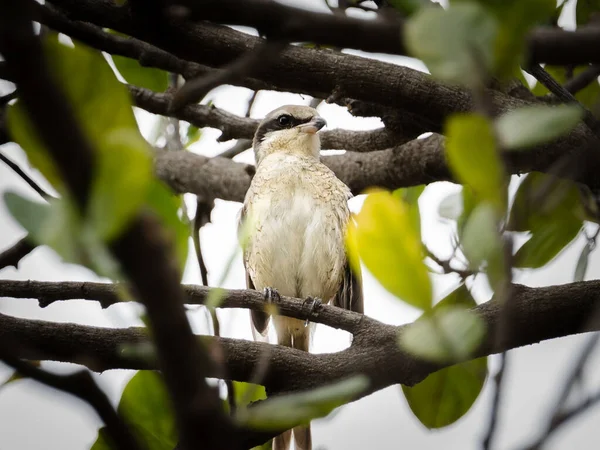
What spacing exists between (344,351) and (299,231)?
207 centimetres

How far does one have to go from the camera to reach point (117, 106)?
3.62 feet

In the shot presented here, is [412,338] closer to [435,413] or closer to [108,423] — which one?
[108,423]

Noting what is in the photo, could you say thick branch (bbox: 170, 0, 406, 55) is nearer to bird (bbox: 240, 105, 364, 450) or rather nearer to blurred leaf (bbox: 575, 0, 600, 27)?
blurred leaf (bbox: 575, 0, 600, 27)

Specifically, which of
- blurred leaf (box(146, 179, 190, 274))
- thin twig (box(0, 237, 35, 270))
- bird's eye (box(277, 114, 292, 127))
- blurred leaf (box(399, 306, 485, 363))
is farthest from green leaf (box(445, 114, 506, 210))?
bird's eye (box(277, 114, 292, 127))

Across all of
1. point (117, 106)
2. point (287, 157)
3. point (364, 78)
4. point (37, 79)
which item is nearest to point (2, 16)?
point (37, 79)

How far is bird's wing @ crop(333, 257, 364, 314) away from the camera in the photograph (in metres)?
5.26

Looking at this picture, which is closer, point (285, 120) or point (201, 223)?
point (201, 223)

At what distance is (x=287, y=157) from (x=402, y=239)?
439cm

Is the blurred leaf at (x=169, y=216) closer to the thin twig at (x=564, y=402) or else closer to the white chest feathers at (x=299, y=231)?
the thin twig at (x=564, y=402)

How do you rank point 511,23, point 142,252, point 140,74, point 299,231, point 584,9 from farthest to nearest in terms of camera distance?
1. point 299,231
2. point 140,74
3. point 584,9
4. point 511,23
5. point 142,252

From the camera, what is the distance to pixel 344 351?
3010mm

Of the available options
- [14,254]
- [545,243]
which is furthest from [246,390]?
[14,254]

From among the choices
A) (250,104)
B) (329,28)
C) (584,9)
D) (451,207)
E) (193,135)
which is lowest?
(329,28)

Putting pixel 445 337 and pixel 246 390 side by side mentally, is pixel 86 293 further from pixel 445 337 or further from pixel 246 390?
pixel 445 337
